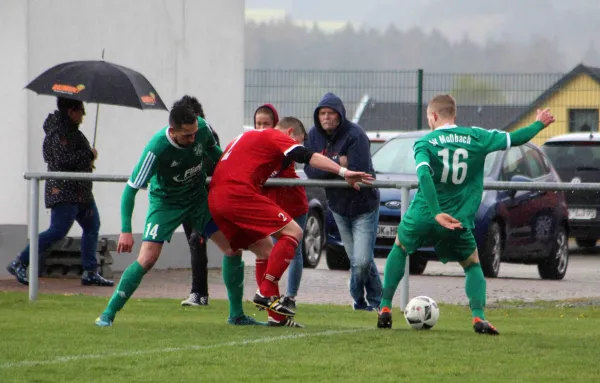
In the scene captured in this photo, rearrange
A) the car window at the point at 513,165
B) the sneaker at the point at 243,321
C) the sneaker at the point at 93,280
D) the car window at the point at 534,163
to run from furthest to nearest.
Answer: the car window at the point at 534,163 < the car window at the point at 513,165 < the sneaker at the point at 93,280 < the sneaker at the point at 243,321

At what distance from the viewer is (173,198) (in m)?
9.84

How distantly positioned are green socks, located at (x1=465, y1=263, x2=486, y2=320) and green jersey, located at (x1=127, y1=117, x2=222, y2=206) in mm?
1989

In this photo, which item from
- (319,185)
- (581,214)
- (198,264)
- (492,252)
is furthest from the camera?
(492,252)

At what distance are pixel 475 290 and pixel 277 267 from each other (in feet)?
4.51

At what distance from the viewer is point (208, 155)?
995cm

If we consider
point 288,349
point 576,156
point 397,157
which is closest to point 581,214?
point 397,157

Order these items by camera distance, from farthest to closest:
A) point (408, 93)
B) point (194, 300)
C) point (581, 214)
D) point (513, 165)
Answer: point (408, 93)
point (513, 165)
point (581, 214)
point (194, 300)

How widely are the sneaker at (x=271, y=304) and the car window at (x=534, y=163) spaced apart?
22.7ft

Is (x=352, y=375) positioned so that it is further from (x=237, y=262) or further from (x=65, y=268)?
(x=65, y=268)

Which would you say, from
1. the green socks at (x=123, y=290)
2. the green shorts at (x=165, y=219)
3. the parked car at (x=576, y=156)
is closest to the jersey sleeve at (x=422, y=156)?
the green shorts at (x=165, y=219)

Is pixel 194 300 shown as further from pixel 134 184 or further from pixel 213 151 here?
pixel 134 184

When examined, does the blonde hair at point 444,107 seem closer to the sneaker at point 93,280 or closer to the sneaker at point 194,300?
the sneaker at point 194,300

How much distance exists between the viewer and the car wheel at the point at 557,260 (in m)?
13.5

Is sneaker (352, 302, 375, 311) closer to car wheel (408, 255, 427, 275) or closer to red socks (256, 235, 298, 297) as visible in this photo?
red socks (256, 235, 298, 297)
